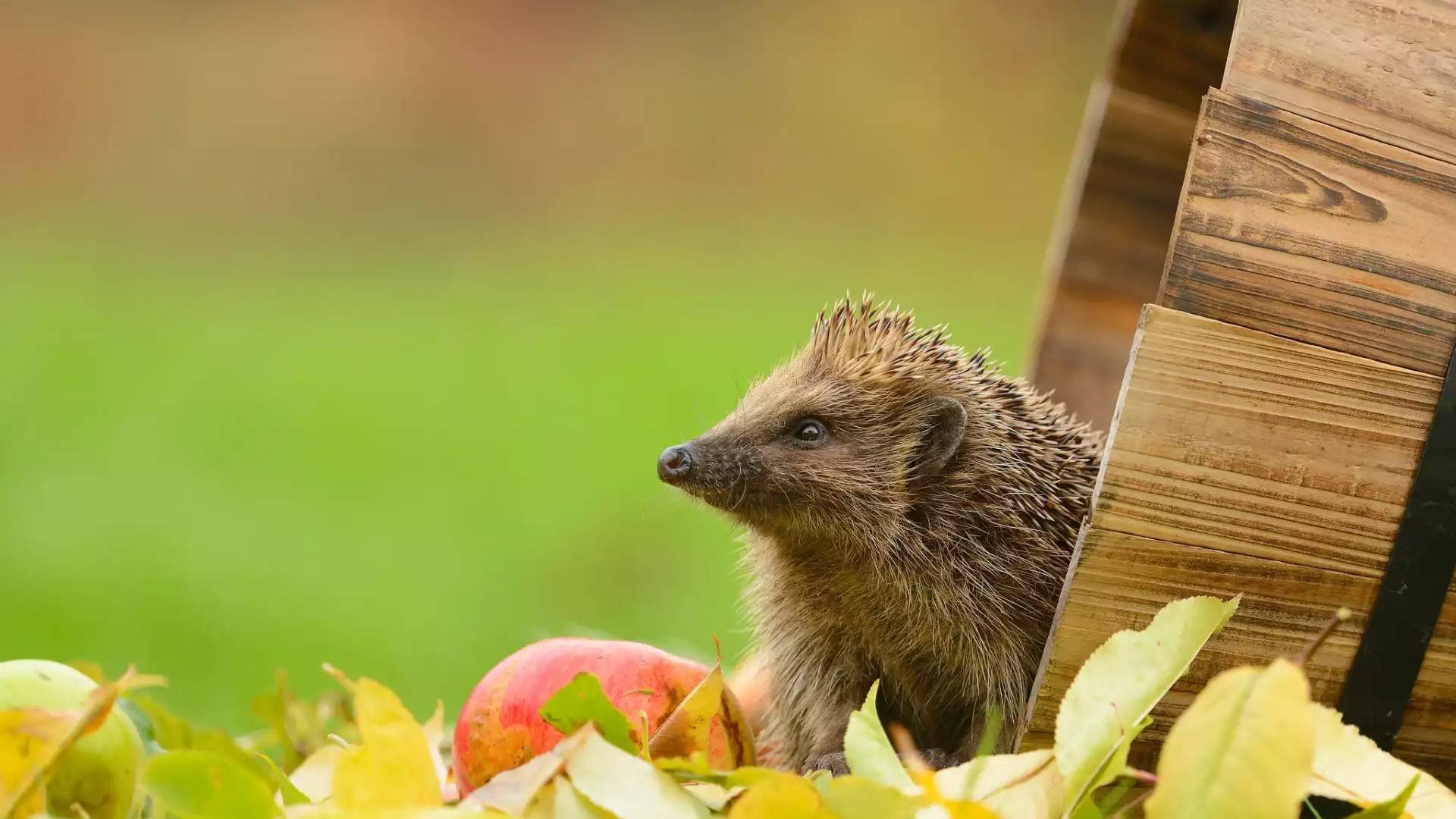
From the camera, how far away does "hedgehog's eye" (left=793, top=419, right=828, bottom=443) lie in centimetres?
186

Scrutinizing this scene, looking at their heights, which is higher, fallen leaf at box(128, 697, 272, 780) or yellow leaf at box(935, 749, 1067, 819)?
yellow leaf at box(935, 749, 1067, 819)

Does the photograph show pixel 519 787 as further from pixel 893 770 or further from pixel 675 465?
pixel 675 465

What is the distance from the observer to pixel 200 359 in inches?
190

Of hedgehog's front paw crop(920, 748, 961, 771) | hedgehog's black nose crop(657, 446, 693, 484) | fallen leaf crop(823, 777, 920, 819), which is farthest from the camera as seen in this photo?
hedgehog's black nose crop(657, 446, 693, 484)

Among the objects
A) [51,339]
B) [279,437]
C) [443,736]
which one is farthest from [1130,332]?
[51,339]

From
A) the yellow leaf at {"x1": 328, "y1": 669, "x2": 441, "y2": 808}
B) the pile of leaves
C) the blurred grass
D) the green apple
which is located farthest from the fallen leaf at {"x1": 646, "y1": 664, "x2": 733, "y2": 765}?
the blurred grass

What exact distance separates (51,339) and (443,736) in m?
3.45

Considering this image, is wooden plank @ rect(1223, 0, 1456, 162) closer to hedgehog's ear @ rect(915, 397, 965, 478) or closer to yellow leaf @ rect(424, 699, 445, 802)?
hedgehog's ear @ rect(915, 397, 965, 478)

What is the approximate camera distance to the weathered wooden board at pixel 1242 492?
1349 millimetres

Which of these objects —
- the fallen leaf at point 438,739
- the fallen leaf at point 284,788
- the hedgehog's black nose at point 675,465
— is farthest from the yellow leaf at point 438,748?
the hedgehog's black nose at point 675,465

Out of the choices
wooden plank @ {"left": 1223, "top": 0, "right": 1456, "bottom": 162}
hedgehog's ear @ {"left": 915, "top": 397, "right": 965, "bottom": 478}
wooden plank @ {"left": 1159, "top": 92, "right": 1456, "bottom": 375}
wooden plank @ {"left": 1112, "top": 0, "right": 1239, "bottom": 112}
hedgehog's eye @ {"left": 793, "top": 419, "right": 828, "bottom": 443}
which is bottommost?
hedgehog's eye @ {"left": 793, "top": 419, "right": 828, "bottom": 443}

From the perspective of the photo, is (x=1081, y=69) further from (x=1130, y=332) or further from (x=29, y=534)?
(x=29, y=534)

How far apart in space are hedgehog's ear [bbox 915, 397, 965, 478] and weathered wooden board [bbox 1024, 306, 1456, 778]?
42 cm

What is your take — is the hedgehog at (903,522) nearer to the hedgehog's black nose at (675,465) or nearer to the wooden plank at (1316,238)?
the hedgehog's black nose at (675,465)
